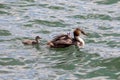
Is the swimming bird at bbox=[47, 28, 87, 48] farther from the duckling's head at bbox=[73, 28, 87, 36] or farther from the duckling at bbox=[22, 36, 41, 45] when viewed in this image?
the duckling at bbox=[22, 36, 41, 45]

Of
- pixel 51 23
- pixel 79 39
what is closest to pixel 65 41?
pixel 79 39

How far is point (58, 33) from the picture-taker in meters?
16.6

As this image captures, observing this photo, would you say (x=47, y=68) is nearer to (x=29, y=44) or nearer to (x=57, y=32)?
(x=29, y=44)

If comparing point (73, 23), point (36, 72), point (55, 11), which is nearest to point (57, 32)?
point (73, 23)

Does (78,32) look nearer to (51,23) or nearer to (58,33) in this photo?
(58,33)

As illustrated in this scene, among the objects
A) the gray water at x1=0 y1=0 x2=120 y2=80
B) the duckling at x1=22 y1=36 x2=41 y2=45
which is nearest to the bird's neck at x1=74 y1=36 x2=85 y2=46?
the gray water at x1=0 y1=0 x2=120 y2=80

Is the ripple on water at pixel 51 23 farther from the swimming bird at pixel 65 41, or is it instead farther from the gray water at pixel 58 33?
the swimming bird at pixel 65 41

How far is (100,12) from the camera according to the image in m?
18.7

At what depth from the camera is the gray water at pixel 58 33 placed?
44.0 ft

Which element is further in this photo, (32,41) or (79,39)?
(79,39)

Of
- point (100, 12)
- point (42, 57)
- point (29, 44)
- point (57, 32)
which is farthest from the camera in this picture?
point (100, 12)

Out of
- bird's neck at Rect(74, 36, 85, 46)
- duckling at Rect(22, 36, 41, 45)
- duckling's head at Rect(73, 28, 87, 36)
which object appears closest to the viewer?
duckling at Rect(22, 36, 41, 45)

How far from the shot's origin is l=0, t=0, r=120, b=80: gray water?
13422 mm

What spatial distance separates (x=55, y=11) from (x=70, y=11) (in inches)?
19.0
